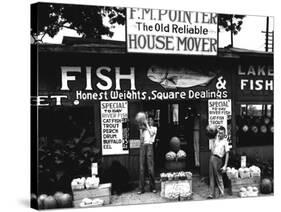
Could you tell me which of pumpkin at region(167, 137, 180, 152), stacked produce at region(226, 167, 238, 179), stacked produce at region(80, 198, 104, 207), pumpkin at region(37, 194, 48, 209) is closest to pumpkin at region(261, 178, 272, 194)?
stacked produce at region(226, 167, 238, 179)

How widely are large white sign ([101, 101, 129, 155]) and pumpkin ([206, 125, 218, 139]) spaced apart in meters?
1.50

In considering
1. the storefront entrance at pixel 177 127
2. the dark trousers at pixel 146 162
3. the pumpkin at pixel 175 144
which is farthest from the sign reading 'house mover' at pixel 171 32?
the dark trousers at pixel 146 162

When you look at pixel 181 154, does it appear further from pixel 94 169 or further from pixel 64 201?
pixel 64 201

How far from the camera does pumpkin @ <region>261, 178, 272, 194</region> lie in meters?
12.6

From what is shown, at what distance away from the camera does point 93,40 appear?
36.4 feet

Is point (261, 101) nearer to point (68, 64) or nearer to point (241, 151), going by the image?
point (241, 151)

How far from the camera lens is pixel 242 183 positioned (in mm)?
12328

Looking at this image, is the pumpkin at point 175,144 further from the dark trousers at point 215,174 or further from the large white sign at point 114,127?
the large white sign at point 114,127

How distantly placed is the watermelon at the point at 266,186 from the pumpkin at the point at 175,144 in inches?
71.3

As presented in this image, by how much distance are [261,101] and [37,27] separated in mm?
4323

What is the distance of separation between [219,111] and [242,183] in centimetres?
131

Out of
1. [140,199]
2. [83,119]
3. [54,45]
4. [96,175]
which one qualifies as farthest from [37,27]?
[140,199]

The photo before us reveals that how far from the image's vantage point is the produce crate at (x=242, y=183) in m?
12.3

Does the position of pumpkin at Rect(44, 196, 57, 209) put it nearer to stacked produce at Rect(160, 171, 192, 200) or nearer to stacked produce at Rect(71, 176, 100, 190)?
stacked produce at Rect(71, 176, 100, 190)
